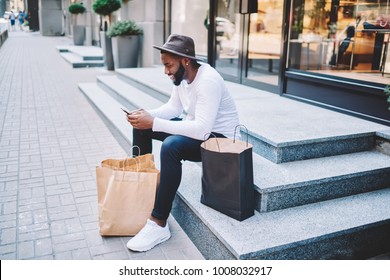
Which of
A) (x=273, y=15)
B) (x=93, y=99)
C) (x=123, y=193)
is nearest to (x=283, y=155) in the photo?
(x=123, y=193)

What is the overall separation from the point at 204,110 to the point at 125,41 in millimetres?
7841

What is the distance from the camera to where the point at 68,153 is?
506cm

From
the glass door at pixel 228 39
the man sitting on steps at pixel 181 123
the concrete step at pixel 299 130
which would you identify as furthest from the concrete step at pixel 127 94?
the man sitting on steps at pixel 181 123

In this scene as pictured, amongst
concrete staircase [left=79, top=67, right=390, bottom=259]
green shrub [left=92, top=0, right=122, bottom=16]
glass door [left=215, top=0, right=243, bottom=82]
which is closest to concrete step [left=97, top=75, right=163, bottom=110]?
glass door [left=215, top=0, right=243, bottom=82]

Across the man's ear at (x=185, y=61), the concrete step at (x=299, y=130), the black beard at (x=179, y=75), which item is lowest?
the concrete step at (x=299, y=130)

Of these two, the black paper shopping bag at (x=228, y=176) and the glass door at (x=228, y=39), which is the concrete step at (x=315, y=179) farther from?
the glass door at (x=228, y=39)

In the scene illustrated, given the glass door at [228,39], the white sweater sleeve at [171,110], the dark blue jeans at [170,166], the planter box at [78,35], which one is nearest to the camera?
the dark blue jeans at [170,166]

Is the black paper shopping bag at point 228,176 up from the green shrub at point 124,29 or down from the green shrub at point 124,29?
down

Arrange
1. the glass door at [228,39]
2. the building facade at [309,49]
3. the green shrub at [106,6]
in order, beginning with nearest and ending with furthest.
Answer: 1. the building facade at [309,49]
2. the glass door at [228,39]
3. the green shrub at [106,6]

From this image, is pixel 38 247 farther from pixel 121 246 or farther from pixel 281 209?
pixel 281 209

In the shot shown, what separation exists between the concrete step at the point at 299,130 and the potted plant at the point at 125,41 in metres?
5.57

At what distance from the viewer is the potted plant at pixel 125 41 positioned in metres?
10.1

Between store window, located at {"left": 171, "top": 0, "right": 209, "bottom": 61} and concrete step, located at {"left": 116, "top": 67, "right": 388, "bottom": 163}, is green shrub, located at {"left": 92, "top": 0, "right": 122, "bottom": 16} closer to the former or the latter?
store window, located at {"left": 171, "top": 0, "right": 209, "bottom": 61}

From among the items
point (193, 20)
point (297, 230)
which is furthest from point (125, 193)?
point (193, 20)
